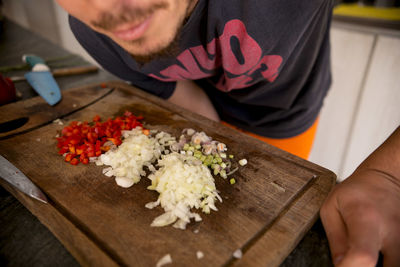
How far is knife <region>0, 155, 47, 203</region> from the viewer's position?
69cm

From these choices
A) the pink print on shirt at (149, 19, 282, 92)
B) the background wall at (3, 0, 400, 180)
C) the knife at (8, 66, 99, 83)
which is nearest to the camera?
the pink print on shirt at (149, 19, 282, 92)

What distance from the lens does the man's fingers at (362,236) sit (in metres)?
0.51

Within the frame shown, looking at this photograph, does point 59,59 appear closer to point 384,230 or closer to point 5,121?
point 5,121

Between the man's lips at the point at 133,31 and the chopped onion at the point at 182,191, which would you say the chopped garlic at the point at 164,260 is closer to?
the chopped onion at the point at 182,191

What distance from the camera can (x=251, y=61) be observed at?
950mm

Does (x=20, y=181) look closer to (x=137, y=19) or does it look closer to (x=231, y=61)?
(x=137, y=19)

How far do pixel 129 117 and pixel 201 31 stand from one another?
0.41 m

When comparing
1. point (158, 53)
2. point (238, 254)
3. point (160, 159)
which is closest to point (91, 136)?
point (160, 159)

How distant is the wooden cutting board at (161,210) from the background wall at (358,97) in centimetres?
136

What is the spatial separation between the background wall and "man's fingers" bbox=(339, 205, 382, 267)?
5.06 feet

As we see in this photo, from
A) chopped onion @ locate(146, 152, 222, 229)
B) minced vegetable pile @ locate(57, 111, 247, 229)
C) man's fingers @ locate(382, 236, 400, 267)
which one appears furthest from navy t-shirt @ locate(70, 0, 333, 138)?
man's fingers @ locate(382, 236, 400, 267)

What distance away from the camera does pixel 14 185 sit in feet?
2.28

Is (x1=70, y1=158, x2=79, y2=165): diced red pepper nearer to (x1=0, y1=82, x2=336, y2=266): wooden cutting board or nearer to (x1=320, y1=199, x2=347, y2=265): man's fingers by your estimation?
(x1=0, y1=82, x2=336, y2=266): wooden cutting board

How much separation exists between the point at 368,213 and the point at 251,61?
596 millimetres
